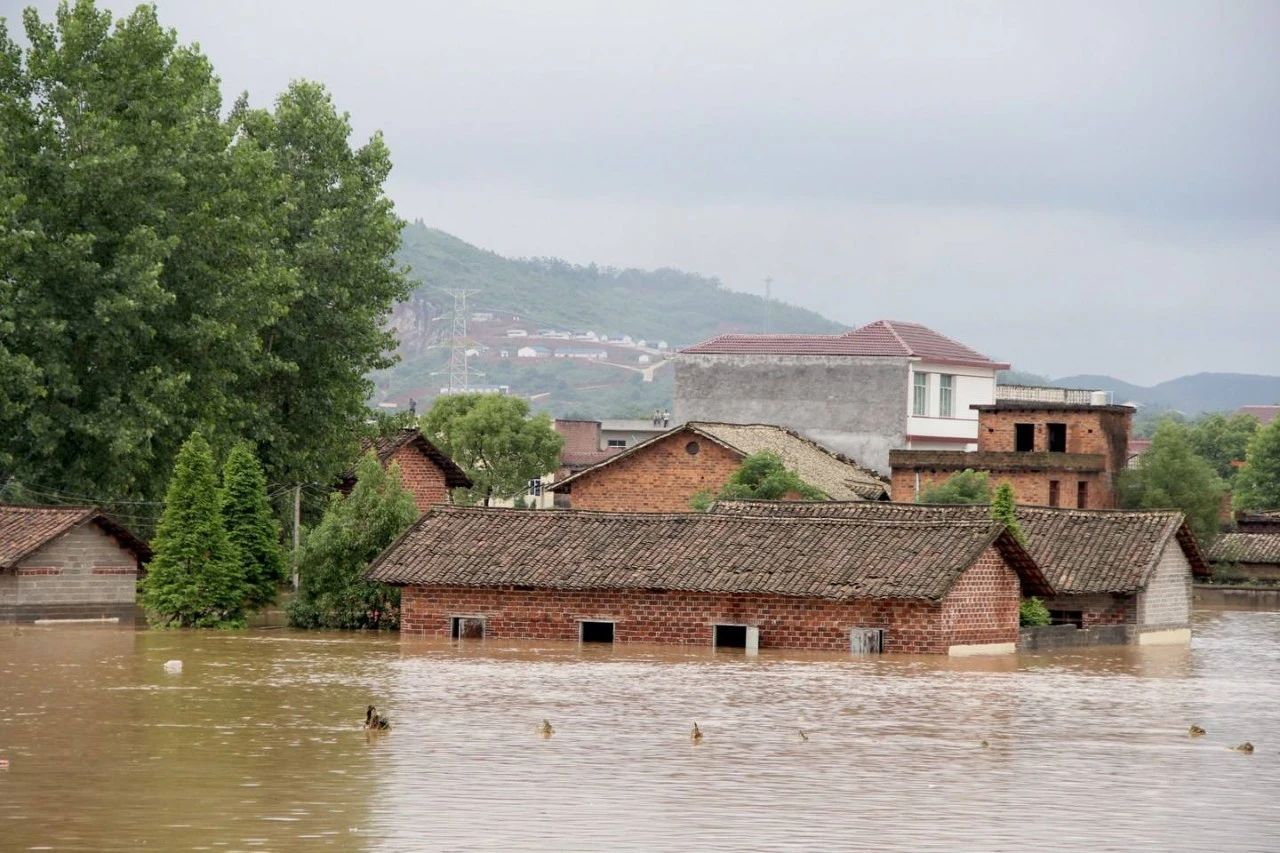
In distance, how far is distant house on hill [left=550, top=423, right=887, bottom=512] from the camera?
223 ft

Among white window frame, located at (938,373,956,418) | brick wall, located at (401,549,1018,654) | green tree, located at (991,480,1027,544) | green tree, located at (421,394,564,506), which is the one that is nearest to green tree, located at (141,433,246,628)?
brick wall, located at (401,549,1018,654)

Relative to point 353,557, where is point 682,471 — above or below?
above

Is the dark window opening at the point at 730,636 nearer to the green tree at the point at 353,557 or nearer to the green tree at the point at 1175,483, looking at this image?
the green tree at the point at 353,557

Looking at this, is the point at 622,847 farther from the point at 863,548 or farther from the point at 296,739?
the point at 863,548

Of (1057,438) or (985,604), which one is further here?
(1057,438)

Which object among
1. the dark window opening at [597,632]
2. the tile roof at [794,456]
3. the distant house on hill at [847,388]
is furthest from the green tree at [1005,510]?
the distant house on hill at [847,388]

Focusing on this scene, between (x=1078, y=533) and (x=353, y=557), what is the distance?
17.2 metres

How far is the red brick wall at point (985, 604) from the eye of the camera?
43844 millimetres

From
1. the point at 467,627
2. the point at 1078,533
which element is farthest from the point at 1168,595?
the point at 467,627

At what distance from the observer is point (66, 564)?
50.5 m

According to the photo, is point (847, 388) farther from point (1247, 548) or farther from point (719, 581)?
point (719, 581)

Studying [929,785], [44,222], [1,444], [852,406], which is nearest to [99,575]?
[1,444]

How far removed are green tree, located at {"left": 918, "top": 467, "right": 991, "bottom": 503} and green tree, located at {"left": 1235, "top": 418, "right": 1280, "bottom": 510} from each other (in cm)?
4658

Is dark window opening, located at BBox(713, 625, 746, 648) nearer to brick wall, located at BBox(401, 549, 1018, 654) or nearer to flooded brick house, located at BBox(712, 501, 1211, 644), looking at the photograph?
brick wall, located at BBox(401, 549, 1018, 654)
